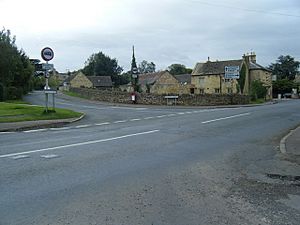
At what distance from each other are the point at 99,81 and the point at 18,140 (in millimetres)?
98405

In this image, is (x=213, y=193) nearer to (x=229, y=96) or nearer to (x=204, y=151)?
(x=204, y=151)

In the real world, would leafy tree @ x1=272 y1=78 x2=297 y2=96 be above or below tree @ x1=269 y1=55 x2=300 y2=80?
below

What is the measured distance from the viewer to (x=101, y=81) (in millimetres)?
111312

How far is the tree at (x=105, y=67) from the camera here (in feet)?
405

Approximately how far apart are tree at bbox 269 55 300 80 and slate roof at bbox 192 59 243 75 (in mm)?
62601

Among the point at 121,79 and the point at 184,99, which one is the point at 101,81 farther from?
the point at 184,99

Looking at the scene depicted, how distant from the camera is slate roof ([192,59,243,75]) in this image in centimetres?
7656

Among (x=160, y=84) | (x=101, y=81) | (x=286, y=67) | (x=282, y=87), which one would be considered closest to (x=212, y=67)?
(x=160, y=84)

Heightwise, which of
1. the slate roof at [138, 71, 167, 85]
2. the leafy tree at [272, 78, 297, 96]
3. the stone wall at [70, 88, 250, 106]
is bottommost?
Answer: the stone wall at [70, 88, 250, 106]

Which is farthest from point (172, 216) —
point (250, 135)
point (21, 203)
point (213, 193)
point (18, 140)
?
point (250, 135)

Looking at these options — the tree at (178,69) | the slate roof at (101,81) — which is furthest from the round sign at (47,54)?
the tree at (178,69)

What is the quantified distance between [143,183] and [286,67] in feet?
456

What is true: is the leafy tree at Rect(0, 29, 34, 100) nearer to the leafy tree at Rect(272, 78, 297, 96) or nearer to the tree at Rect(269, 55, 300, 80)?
the leafy tree at Rect(272, 78, 297, 96)

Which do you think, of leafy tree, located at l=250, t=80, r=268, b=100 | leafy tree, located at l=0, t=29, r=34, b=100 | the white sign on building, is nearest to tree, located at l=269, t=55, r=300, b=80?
leafy tree, located at l=250, t=80, r=268, b=100
